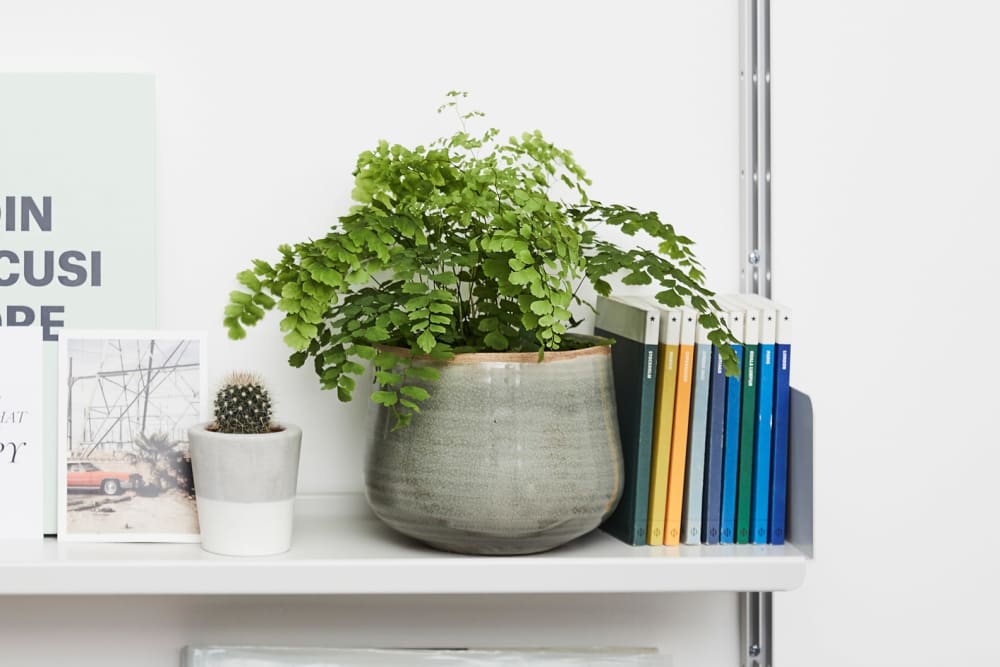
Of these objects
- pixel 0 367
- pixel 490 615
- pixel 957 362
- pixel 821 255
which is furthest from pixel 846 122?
pixel 0 367

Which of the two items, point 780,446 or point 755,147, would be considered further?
point 755,147

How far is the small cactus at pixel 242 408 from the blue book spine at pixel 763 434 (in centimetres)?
46

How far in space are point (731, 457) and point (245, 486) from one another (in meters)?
0.45

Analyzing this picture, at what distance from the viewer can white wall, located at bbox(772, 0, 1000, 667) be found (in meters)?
1.14

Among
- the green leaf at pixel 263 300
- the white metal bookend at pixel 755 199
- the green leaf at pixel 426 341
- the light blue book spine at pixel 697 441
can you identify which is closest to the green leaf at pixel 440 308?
the green leaf at pixel 426 341

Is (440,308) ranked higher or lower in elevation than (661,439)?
higher

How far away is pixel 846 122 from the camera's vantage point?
1.14 metres

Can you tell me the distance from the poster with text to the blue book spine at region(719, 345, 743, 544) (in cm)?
66

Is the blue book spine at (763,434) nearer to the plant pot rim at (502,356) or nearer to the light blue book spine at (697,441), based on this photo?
the light blue book spine at (697,441)

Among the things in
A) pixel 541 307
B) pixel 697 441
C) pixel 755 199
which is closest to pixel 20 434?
pixel 541 307

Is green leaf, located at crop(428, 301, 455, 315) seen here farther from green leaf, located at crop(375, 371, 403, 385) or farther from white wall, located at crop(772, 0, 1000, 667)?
white wall, located at crop(772, 0, 1000, 667)

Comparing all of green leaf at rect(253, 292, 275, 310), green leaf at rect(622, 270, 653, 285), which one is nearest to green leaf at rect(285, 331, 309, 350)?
green leaf at rect(253, 292, 275, 310)

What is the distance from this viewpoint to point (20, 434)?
1016 millimetres

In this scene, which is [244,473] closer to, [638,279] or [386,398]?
[386,398]
